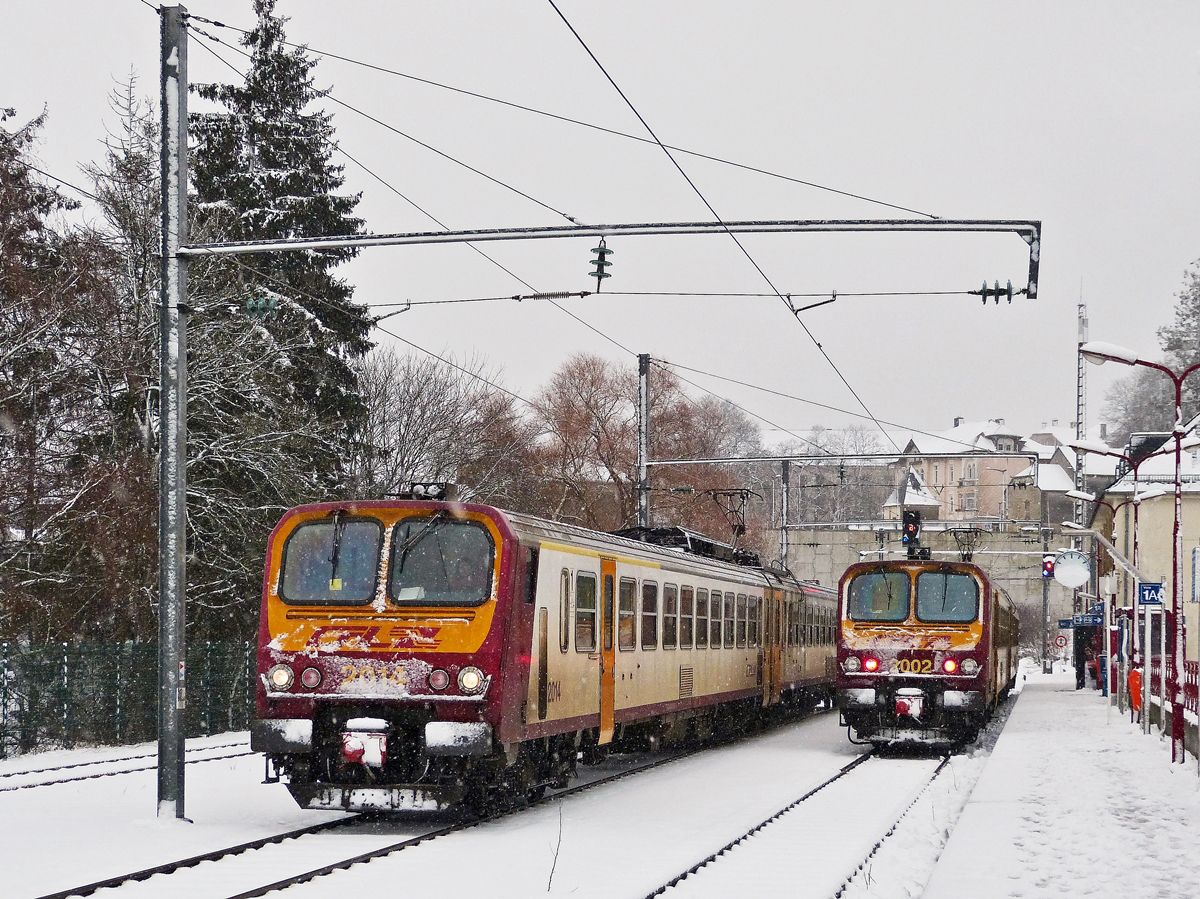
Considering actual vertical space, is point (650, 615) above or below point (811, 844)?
above

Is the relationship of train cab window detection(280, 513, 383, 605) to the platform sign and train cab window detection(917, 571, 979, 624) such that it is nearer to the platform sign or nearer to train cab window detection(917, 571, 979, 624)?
train cab window detection(917, 571, 979, 624)

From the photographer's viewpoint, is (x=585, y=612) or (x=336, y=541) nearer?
(x=336, y=541)

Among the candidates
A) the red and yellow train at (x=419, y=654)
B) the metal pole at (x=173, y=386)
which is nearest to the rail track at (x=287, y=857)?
the red and yellow train at (x=419, y=654)

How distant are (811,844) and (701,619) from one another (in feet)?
27.8

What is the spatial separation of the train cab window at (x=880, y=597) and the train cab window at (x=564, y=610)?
8084mm

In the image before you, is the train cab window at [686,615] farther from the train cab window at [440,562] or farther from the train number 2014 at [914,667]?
the train cab window at [440,562]

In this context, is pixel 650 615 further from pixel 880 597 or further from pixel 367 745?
pixel 367 745

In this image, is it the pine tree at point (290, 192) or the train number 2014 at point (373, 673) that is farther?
the pine tree at point (290, 192)

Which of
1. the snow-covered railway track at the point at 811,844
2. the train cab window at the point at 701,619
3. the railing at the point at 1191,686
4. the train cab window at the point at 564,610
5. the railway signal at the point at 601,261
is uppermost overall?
the railway signal at the point at 601,261

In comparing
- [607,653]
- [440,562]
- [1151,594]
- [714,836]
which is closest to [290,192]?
[1151,594]

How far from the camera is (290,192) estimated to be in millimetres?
33719

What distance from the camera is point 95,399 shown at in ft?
79.2

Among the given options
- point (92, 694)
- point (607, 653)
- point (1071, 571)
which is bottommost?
point (92, 694)

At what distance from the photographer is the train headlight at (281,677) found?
12.5 metres
